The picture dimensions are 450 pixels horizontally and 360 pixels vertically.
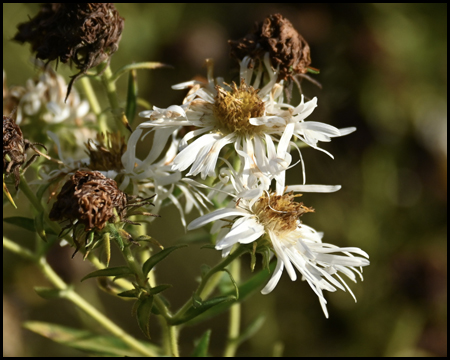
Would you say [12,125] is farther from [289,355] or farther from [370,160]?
[370,160]

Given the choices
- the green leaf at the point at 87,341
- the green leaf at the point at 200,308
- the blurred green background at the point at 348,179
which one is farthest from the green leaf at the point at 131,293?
the blurred green background at the point at 348,179

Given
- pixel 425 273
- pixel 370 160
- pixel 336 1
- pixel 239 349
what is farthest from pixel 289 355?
pixel 336 1

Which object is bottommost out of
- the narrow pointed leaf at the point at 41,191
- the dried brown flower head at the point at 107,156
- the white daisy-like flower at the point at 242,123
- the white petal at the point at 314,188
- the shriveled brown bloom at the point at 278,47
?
the white petal at the point at 314,188

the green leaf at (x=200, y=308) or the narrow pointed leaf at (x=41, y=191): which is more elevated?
the narrow pointed leaf at (x=41, y=191)

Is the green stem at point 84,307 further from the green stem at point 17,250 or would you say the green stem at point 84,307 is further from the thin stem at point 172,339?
the thin stem at point 172,339

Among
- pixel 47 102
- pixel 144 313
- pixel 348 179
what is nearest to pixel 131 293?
pixel 144 313

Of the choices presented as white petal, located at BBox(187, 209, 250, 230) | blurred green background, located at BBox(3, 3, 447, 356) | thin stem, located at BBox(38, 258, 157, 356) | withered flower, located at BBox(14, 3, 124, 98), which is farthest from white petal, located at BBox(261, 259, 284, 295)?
blurred green background, located at BBox(3, 3, 447, 356)

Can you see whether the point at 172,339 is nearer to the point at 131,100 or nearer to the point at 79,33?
the point at 131,100
